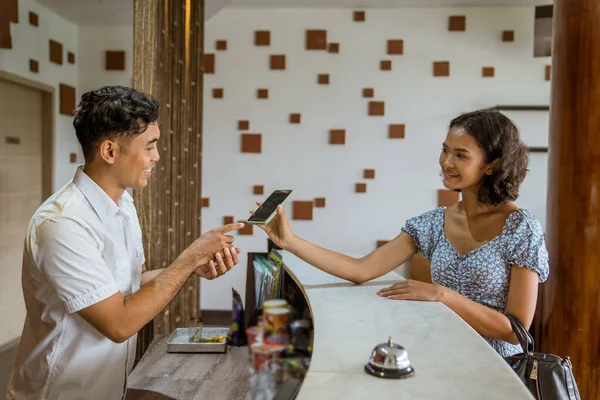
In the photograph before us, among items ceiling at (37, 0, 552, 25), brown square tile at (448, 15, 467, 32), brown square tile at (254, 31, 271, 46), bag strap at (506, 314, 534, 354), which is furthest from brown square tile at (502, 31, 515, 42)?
bag strap at (506, 314, 534, 354)

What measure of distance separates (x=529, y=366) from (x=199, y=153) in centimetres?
293

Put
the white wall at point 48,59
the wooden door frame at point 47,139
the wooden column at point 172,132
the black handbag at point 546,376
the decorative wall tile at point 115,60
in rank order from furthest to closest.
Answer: the decorative wall tile at point 115,60, the wooden door frame at point 47,139, the white wall at point 48,59, the wooden column at point 172,132, the black handbag at point 546,376

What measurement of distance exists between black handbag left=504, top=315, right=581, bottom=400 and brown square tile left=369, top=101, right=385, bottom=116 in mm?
4104

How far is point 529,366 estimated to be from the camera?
145 centimetres

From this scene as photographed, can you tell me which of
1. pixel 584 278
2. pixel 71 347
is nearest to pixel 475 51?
pixel 584 278

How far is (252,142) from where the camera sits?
5504mm

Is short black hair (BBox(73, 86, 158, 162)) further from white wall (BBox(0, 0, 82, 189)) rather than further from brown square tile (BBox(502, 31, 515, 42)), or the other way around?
brown square tile (BBox(502, 31, 515, 42))

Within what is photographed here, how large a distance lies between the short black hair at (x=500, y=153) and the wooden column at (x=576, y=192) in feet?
1.85

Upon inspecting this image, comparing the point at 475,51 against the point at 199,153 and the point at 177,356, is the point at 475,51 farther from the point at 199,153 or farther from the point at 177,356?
the point at 177,356

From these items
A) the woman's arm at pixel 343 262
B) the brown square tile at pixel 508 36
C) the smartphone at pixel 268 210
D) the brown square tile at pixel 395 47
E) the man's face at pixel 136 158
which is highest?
the brown square tile at pixel 508 36

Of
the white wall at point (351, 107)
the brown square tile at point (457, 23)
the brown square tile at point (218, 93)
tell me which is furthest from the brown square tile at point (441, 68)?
the brown square tile at point (218, 93)

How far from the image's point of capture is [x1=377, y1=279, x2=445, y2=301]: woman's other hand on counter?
1614 mm

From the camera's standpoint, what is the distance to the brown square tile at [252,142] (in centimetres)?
550

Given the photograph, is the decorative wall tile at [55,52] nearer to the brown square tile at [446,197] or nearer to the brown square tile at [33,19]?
the brown square tile at [33,19]
